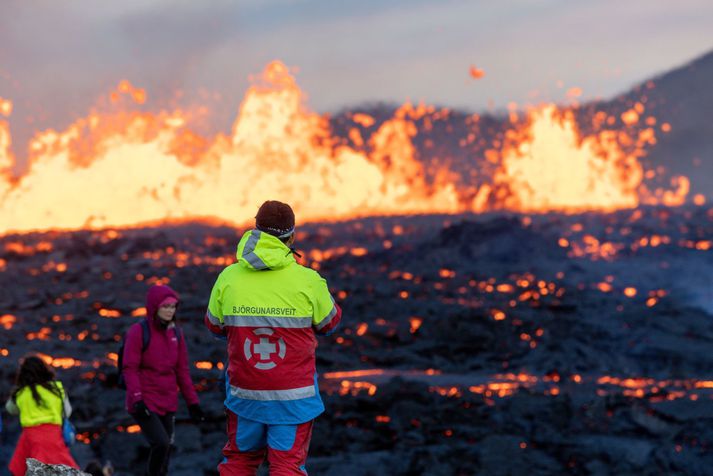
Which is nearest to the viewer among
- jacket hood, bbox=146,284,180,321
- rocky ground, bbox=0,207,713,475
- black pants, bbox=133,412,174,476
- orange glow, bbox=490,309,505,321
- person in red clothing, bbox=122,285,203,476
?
jacket hood, bbox=146,284,180,321

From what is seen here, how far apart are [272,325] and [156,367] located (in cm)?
271

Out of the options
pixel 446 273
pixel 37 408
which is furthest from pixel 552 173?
pixel 37 408

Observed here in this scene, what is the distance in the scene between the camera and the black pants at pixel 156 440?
7062 millimetres

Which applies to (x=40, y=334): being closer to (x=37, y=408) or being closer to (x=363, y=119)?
(x=37, y=408)

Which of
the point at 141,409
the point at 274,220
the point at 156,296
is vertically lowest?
the point at 141,409

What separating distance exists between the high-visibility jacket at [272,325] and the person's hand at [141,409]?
2.50 meters

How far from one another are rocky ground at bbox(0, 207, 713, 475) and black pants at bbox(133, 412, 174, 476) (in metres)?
2.57

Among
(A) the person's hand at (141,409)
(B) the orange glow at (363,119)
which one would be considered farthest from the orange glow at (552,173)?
(B) the orange glow at (363,119)

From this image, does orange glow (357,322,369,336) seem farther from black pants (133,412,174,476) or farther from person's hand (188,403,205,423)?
person's hand (188,403,205,423)

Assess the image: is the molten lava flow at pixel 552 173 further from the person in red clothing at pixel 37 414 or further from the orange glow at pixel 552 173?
the person in red clothing at pixel 37 414

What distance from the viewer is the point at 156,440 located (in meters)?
7.07

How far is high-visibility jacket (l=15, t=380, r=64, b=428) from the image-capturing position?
6.62 meters

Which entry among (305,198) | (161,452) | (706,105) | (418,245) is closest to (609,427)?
(161,452)

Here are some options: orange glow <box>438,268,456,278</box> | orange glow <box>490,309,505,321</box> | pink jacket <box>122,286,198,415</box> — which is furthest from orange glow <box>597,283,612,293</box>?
pink jacket <box>122,286,198,415</box>
